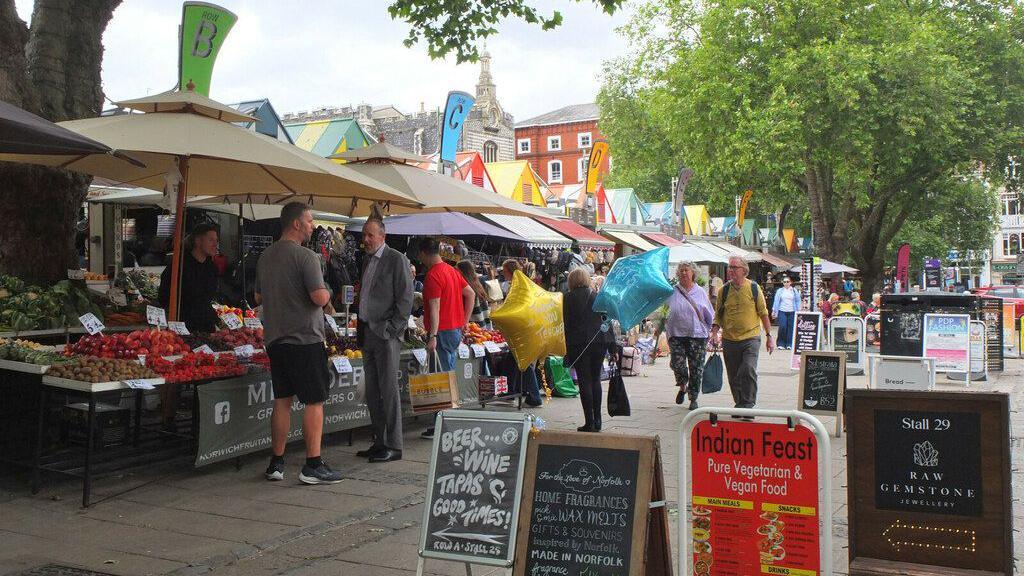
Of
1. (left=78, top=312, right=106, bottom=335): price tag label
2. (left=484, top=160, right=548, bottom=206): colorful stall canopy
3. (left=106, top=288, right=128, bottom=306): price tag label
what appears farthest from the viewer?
(left=484, top=160, right=548, bottom=206): colorful stall canopy

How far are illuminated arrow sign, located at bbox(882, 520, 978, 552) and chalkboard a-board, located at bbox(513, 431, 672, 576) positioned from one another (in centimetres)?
102

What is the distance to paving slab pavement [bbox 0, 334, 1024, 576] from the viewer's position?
488cm

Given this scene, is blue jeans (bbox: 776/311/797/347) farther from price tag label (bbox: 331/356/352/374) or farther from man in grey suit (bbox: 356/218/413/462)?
man in grey suit (bbox: 356/218/413/462)

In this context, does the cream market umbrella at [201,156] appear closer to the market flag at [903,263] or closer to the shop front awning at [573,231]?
the shop front awning at [573,231]

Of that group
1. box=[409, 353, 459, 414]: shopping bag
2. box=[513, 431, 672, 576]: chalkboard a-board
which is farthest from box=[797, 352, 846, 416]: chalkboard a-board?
box=[513, 431, 672, 576]: chalkboard a-board

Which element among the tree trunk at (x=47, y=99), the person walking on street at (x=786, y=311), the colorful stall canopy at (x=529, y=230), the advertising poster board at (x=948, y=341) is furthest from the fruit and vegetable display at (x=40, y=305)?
the person walking on street at (x=786, y=311)

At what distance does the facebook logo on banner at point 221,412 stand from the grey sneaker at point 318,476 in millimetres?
719

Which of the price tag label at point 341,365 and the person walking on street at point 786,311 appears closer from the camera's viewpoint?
the price tag label at point 341,365

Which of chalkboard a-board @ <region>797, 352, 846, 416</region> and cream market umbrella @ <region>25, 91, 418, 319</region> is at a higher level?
cream market umbrella @ <region>25, 91, 418, 319</region>

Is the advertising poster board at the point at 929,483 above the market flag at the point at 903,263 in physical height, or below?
below

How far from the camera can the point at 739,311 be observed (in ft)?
31.1

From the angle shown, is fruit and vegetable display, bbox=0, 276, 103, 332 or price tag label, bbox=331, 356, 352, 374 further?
price tag label, bbox=331, 356, 352, 374

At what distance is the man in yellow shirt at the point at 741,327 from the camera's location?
31.0 ft

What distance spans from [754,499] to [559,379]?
814cm
